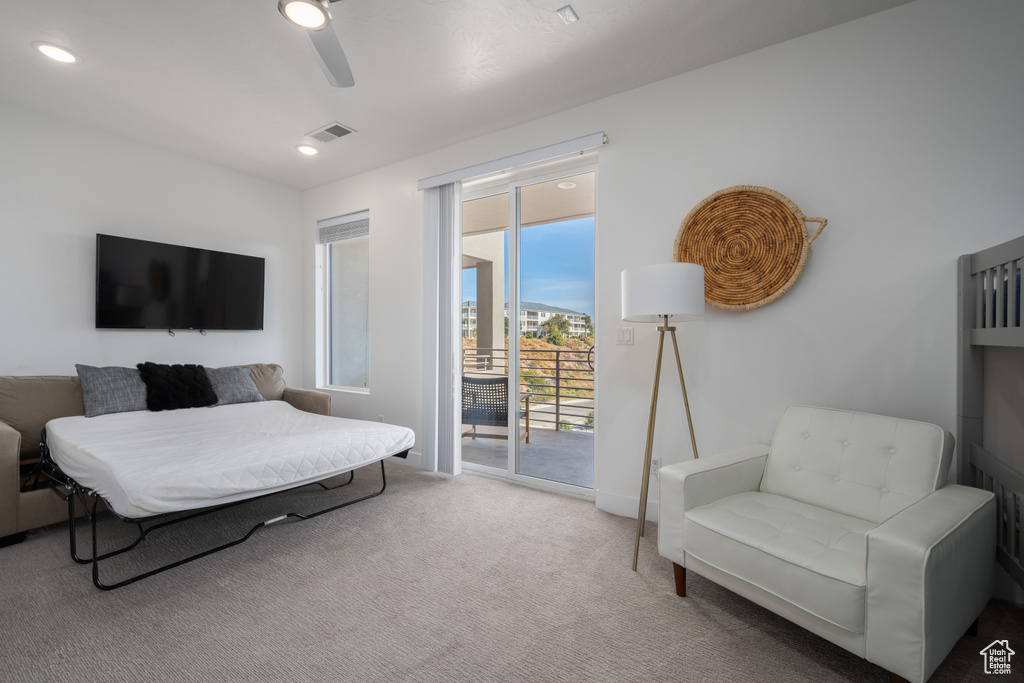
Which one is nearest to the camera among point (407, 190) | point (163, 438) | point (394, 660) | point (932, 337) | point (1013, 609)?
point (394, 660)

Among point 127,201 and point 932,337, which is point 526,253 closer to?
point 932,337

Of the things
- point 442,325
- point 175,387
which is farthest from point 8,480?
A: point 442,325

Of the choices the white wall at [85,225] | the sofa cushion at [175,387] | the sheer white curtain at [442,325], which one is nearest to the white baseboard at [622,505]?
the sheer white curtain at [442,325]

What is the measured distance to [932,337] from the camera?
6.86 feet

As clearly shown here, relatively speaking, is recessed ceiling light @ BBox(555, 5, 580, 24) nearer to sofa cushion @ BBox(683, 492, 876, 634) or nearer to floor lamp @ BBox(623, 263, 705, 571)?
floor lamp @ BBox(623, 263, 705, 571)

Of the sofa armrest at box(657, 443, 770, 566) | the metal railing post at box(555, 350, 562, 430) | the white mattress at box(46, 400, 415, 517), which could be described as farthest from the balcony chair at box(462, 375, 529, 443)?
the sofa armrest at box(657, 443, 770, 566)

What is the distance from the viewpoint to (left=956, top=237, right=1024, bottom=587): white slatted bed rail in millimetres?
1608

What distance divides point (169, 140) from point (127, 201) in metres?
0.60

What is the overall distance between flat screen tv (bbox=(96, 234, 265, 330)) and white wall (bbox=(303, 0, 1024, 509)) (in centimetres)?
321

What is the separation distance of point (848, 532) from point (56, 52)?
4518 millimetres

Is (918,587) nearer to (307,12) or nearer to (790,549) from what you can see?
(790,549)

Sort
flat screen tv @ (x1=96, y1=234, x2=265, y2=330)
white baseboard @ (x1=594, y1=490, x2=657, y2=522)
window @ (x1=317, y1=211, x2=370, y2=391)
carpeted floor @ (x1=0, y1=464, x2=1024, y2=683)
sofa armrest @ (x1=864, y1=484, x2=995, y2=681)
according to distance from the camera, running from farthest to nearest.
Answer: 1. window @ (x1=317, y1=211, x2=370, y2=391)
2. flat screen tv @ (x1=96, y1=234, x2=265, y2=330)
3. white baseboard @ (x1=594, y1=490, x2=657, y2=522)
4. carpeted floor @ (x1=0, y1=464, x2=1024, y2=683)
5. sofa armrest @ (x1=864, y1=484, x2=995, y2=681)

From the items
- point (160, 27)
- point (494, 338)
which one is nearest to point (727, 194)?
point (494, 338)

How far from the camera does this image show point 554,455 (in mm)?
3492
